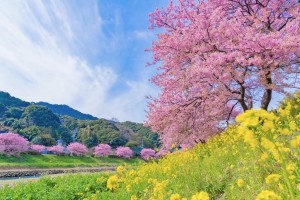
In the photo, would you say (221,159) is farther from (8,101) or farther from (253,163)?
(8,101)

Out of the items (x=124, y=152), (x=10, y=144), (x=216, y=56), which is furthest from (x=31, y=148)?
(x=216, y=56)

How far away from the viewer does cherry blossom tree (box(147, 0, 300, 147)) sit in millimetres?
6797

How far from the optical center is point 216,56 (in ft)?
23.6

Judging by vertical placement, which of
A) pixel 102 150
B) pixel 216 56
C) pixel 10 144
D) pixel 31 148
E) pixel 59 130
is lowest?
pixel 216 56

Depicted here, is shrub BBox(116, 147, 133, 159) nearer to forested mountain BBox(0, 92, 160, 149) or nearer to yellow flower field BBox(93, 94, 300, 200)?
forested mountain BBox(0, 92, 160, 149)

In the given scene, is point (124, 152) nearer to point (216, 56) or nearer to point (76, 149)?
point (76, 149)

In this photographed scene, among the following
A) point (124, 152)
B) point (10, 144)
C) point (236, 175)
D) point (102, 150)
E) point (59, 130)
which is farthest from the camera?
point (59, 130)

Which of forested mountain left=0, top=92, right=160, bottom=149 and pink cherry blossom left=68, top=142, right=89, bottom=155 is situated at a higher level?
forested mountain left=0, top=92, right=160, bottom=149

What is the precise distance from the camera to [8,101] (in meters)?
116

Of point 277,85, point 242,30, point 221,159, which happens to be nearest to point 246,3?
point 242,30

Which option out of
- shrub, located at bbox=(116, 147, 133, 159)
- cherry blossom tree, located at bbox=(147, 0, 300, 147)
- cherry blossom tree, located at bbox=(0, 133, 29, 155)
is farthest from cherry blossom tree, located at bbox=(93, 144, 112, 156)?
cherry blossom tree, located at bbox=(147, 0, 300, 147)

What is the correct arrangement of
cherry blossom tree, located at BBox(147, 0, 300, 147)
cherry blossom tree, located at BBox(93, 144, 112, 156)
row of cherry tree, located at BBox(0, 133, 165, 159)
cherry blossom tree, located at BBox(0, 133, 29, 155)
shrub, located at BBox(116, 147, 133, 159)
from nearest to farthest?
cherry blossom tree, located at BBox(147, 0, 300, 147)
cherry blossom tree, located at BBox(0, 133, 29, 155)
row of cherry tree, located at BBox(0, 133, 165, 159)
cherry blossom tree, located at BBox(93, 144, 112, 156)
shrub, located at BBox(116, 147, 133, 159)

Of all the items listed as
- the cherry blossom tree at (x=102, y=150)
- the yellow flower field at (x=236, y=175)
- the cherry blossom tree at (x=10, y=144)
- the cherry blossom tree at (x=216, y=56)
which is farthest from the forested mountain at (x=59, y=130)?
the yellow flower field at (x=236, y=175)

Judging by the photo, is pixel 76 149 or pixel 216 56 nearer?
pixel 216 56
